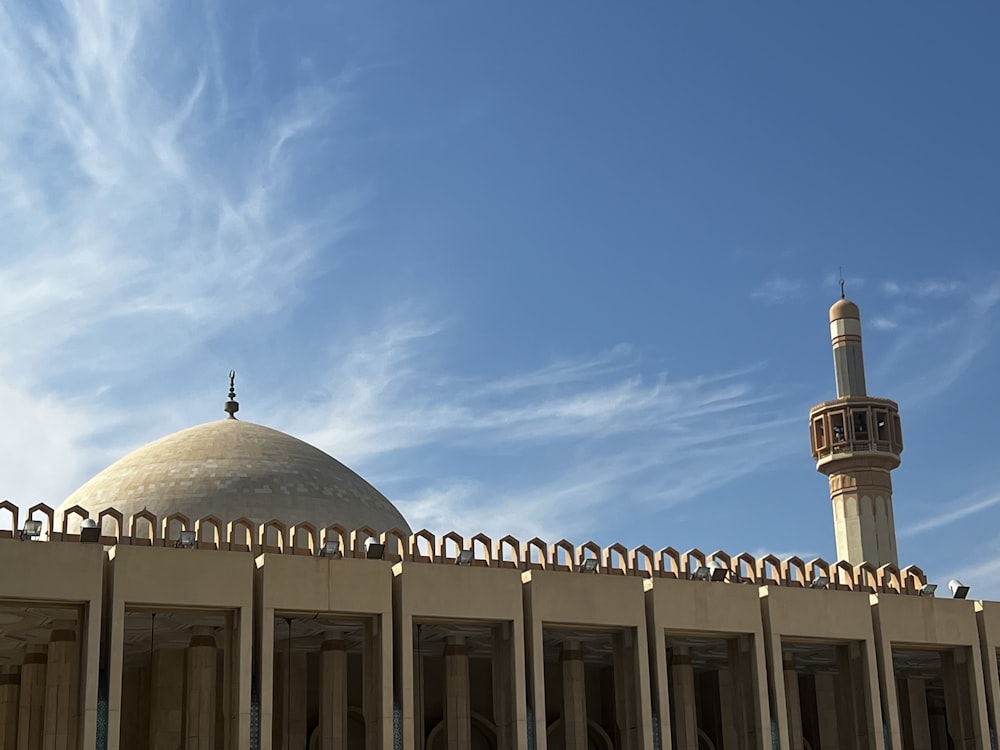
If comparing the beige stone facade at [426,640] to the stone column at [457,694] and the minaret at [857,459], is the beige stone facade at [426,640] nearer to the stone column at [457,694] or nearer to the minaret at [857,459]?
the stone column at [457,694]

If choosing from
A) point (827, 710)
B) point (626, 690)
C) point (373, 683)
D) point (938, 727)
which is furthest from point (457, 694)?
point (938, 727)

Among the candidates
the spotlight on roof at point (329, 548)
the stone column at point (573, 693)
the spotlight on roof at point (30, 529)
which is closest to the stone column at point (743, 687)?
the stone column at point (573, 693)

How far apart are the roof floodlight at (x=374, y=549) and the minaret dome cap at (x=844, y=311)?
18908 millimetres

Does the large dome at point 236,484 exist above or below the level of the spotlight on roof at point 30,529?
above

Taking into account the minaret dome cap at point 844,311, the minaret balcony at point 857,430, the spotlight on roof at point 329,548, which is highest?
the minaret dome cap at point 844,311

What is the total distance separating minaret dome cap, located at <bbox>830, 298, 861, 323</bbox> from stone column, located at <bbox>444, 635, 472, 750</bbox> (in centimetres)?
1684

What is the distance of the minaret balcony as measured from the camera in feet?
111

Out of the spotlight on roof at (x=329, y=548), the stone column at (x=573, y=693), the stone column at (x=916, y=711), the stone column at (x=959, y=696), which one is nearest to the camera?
the spotlight on roof at (x=329, y=548)

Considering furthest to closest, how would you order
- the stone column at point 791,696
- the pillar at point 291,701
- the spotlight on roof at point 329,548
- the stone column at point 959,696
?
the stone column at point 791,696 < the pillar at point 291,701 < the stone column at point 959,696 < the spotlight on roof at point 329,548

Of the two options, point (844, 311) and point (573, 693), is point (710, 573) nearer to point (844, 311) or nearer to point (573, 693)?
point (573, 693)

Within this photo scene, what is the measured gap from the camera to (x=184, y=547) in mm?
18156

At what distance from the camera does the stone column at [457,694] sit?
71.4 ft

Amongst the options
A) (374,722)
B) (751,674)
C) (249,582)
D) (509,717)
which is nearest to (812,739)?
(751,674)

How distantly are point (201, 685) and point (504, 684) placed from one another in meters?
4.88
